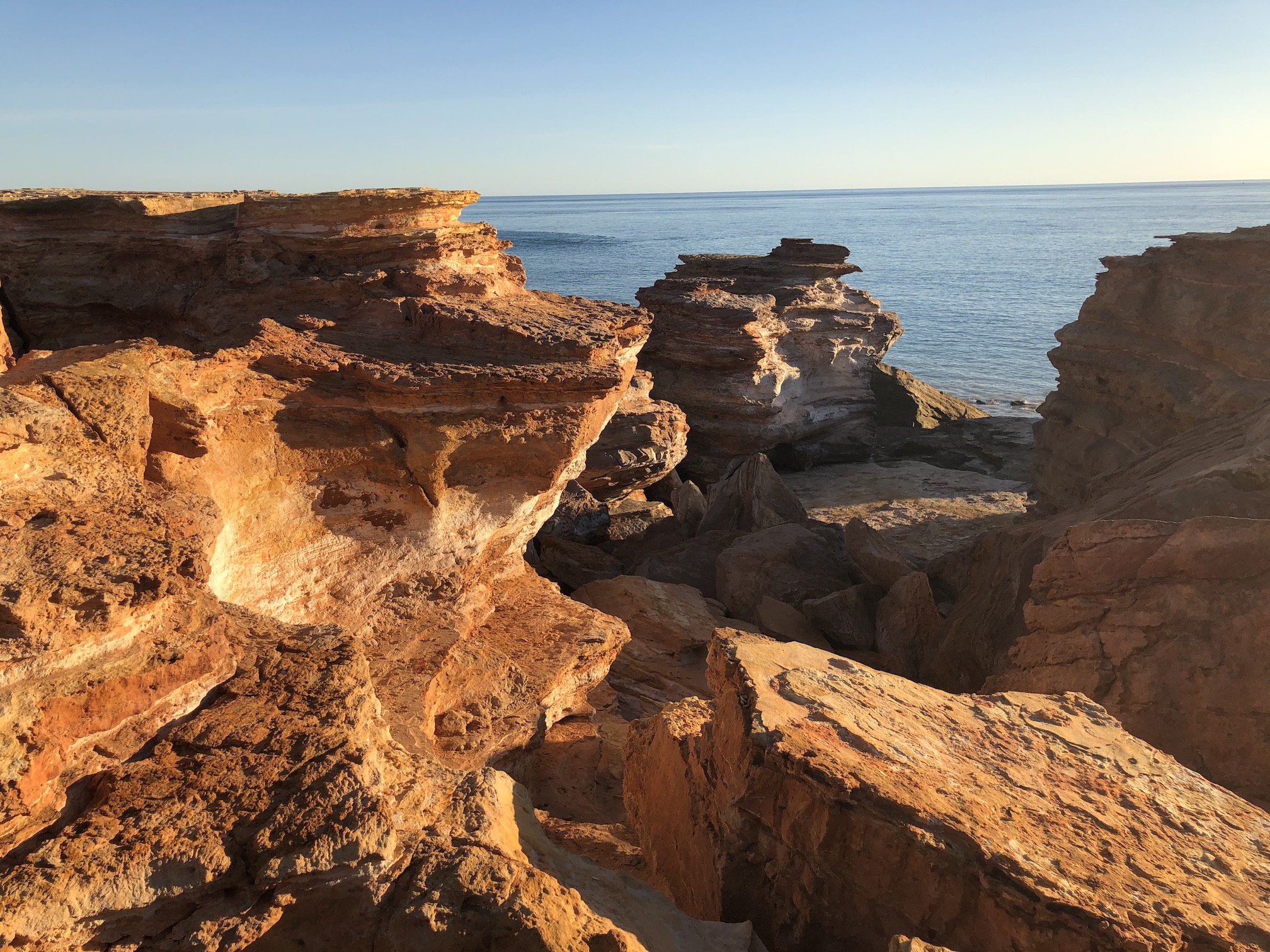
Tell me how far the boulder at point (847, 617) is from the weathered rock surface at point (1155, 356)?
281 cm

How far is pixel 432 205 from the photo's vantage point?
18.4 ft

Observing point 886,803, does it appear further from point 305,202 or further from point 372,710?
point 305,202

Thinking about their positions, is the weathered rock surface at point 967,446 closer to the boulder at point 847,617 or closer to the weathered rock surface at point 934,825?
the boulder at point 847,617

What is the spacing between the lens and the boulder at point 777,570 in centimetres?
779

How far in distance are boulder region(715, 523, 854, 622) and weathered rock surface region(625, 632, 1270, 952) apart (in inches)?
151

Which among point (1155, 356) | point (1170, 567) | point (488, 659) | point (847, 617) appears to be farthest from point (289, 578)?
point (1155, 356)

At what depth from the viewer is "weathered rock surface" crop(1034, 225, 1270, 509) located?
9.59 m

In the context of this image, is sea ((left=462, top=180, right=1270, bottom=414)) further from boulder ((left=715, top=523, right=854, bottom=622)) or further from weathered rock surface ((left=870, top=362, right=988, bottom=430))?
boulder ((left=715, top=523, right=854, bottom=622))

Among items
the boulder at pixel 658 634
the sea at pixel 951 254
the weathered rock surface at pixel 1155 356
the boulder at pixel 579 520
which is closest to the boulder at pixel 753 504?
the boulder at pixel 579 520

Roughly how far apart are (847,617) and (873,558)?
1054mm

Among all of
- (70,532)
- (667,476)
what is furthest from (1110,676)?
(667,476)

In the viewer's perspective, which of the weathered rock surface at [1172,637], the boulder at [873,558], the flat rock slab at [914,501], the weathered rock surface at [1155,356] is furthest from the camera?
the flat rock slab at [914,501]

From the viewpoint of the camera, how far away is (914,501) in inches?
531

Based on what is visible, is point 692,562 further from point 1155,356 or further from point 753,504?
point 1155,356
